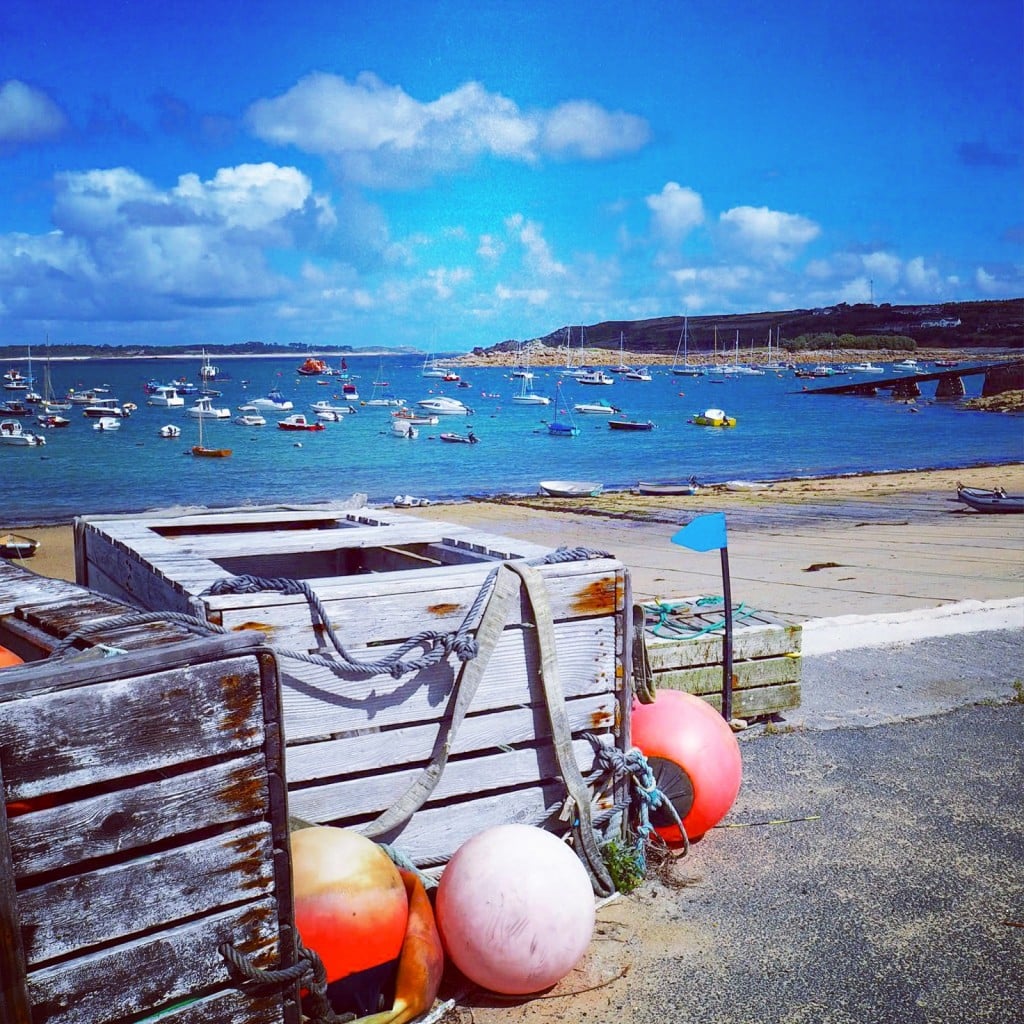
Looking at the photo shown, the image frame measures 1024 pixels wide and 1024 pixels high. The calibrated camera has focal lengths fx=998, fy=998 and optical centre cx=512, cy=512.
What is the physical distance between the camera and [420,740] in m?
3.79

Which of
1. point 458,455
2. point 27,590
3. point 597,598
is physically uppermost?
point 27,590

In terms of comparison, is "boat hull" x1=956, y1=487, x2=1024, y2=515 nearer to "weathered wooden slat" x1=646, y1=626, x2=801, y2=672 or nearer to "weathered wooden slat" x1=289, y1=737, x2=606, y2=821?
"weathered wooden slat" x1=646, y1=626, x2=801, y2=672

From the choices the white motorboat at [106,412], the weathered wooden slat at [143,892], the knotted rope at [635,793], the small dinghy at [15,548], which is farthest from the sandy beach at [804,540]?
the white motorboat at [106,412]

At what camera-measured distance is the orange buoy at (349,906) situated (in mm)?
3123

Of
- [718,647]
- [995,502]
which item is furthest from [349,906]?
[995,502]

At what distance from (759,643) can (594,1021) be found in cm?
310

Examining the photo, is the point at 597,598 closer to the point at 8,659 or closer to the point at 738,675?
the point at 8,659

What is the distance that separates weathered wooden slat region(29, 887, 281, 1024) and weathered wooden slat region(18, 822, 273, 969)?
1.2 inches

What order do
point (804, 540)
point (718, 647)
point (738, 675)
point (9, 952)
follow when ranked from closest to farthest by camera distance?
point (9, 952), point (718, 647), point (738, 675), point (804, 540)

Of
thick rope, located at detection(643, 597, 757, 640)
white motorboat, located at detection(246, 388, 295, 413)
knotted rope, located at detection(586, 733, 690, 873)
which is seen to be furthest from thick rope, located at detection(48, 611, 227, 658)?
white motorboat, located at detection(246, 388, 295, 413)

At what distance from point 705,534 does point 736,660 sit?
3.25 ft

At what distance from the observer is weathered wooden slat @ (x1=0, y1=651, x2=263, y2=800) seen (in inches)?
90.4

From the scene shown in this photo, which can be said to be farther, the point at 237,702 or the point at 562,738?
the point at 562,738

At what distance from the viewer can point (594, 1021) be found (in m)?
3.43
